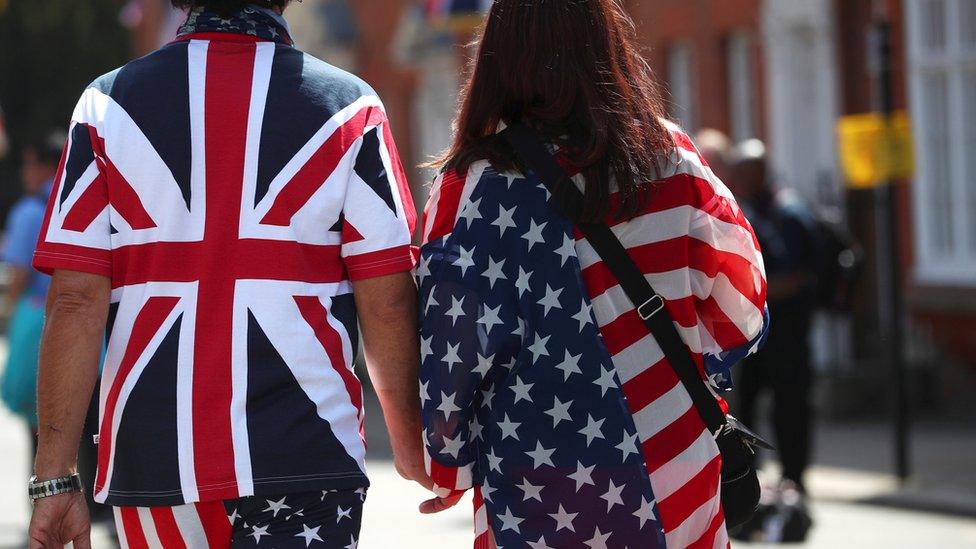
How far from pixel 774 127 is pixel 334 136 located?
13500 millimetres

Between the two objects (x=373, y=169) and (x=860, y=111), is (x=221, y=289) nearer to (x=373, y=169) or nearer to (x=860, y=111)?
(x=373, y=169)

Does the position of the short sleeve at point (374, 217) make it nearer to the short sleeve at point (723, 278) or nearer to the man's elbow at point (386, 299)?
the man's elbow at point (386, 299)

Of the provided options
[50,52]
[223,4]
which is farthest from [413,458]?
[50,52]

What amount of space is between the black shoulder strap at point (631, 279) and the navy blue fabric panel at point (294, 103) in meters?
0.36

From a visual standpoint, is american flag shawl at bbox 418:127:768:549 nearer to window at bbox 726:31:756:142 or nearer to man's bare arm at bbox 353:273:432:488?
man's bare arm at bbox 353:273:432:488

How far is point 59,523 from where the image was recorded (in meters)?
3.05

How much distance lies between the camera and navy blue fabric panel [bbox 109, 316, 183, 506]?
2957mm

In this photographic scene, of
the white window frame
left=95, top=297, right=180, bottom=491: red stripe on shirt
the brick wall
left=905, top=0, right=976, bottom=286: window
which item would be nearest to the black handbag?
left=95, top=297, right=180, bottom=491: red stripe on shirt

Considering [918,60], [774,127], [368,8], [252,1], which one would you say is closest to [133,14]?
[368,8]

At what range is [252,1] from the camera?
10.5 ft

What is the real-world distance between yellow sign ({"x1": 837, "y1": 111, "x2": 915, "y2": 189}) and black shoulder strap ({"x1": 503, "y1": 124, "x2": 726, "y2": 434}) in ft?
25.4

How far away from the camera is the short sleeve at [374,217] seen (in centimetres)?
306

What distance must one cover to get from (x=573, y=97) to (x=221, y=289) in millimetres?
795

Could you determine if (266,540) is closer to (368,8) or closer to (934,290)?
(934,290)
